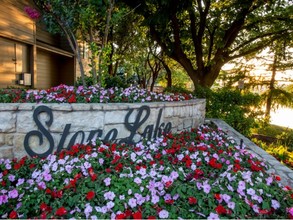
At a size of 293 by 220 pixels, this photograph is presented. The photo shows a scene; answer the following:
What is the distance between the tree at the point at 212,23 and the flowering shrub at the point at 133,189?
5329mm

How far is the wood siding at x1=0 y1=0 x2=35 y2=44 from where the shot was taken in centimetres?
640

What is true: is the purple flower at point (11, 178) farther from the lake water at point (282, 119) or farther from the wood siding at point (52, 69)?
the lake water at point (282, 119)

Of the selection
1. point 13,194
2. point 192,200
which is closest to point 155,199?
point 192,200

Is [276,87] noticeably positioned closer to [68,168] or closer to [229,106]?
[229,106]

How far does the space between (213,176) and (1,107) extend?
2.31m

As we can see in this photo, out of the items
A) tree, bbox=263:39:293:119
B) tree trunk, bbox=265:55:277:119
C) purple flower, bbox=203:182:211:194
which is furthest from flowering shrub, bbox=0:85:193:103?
tree trunk, bbox=265:55:277:119

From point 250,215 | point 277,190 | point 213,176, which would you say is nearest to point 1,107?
point 213,176

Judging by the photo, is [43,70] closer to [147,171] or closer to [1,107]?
[1,107]

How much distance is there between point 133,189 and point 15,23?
6.99 m

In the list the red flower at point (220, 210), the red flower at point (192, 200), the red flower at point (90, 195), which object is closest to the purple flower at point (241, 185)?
the red flower at point (220, 210)

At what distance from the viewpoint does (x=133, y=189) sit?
1.84 m

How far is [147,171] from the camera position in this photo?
2225 millimetres

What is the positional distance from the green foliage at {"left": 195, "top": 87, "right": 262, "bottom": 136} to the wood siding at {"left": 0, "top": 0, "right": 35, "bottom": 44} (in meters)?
5.43

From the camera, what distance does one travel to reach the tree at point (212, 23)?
6975 millimetres
